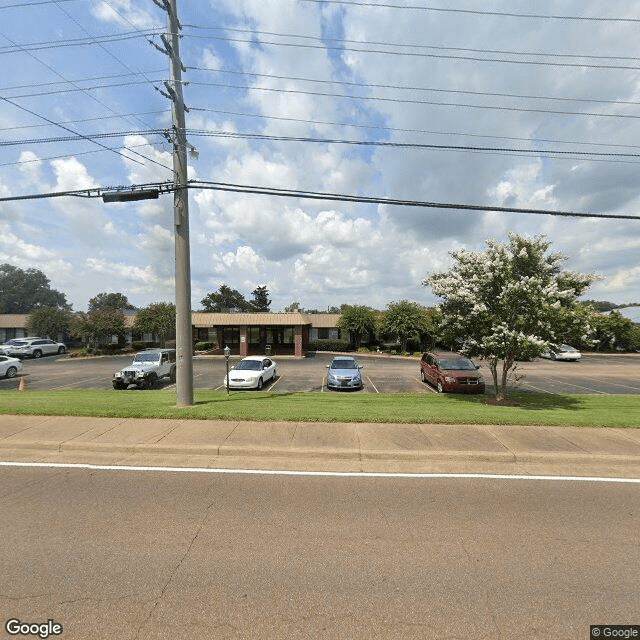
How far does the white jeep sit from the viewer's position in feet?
56.3

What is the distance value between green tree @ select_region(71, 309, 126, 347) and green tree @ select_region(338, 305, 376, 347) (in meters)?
21.7

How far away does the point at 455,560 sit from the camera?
372 cm

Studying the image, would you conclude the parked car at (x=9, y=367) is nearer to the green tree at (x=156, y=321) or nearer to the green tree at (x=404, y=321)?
the green tree at (x=156, y=321)

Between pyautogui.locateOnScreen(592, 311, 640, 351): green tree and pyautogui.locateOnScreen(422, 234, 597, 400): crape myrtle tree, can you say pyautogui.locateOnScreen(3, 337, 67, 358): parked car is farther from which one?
pyautogui.locateOnScreen(592, 311, 640, 351): green tree

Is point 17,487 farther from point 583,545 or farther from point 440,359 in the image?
point 440,359

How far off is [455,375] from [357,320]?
71.3 ft

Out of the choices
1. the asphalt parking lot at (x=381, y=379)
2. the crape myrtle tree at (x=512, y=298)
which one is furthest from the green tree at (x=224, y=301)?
the crape myrtle tree at (x=512, y=298)

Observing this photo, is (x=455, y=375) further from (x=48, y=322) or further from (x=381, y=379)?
(x=48, y=322)

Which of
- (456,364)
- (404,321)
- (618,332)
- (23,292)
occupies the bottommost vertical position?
(456,364)

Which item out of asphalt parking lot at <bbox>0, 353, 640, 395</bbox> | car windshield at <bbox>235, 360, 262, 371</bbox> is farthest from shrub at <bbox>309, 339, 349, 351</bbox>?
car windshield at <bbox>235, 360, 262, 371</bbox>

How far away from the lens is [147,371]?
17578mm

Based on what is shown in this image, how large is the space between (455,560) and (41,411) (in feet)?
31.7

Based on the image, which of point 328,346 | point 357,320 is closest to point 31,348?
point 328,346

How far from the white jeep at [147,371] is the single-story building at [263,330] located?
11.9 meters
